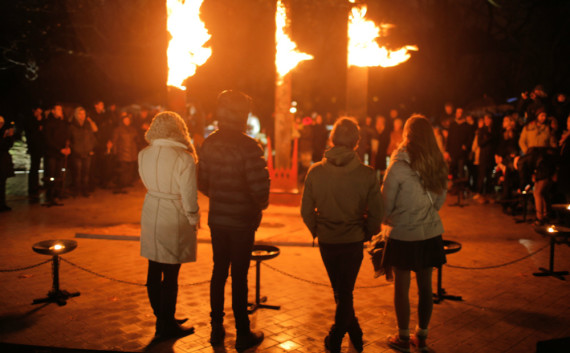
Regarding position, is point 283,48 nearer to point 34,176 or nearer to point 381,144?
point 381,144

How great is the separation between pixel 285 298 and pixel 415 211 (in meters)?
2.14

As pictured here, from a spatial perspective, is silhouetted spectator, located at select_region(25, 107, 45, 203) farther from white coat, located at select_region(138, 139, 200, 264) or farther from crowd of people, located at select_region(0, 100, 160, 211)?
white coat, located at select_region(138, 139, 200, 264)

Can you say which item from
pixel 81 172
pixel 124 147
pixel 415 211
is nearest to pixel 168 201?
pixel 415 211

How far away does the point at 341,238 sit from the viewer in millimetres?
4070

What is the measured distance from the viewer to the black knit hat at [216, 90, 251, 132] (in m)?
4.32

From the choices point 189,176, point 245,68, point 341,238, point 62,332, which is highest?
point 245,68

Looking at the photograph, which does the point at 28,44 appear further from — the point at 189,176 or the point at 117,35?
the point at 189,176

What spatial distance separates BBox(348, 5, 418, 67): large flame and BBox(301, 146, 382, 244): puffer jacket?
6059mm

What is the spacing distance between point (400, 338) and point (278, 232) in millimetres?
4786

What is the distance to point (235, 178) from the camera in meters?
4.30

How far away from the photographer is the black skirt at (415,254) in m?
4.27

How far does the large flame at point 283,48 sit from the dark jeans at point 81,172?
5407mm

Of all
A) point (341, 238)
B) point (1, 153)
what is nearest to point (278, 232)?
point (341, 238)

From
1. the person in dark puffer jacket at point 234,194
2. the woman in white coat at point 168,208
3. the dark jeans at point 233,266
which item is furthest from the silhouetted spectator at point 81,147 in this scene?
the dark jeans at point 233,266
